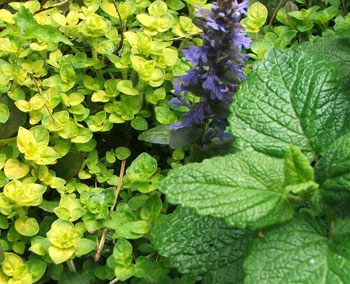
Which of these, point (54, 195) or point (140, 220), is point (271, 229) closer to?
point (140, 220)

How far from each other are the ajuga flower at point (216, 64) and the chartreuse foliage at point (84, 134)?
0.20 metres

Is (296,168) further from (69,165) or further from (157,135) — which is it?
(69,165)

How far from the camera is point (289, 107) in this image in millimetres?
1473

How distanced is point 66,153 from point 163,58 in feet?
1.67

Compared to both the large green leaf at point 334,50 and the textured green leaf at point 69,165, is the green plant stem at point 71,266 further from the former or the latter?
the large green leaf at point 334,50

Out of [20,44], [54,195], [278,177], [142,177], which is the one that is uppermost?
[278,177]

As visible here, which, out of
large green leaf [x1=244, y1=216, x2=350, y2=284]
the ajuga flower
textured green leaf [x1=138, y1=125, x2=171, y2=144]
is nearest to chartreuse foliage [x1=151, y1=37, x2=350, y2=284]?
large green leaf [x1=244, y1=216, x2=350, y2=284]

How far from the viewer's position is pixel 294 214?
4.29ft

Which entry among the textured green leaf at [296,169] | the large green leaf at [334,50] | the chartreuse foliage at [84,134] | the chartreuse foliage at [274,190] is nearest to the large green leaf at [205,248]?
the chartreuse foliage at [274,190]

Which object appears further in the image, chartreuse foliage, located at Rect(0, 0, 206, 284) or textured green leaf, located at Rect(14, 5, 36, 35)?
Answer: textured green leaf, located at Rect(14, 5, 36, 35)

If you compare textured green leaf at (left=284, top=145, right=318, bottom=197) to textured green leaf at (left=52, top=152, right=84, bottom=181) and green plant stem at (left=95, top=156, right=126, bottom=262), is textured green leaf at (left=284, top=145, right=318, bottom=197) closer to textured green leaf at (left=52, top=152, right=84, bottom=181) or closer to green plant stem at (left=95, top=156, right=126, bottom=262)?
green plant stem at (left=95, top=156, right=126, bottom=262)

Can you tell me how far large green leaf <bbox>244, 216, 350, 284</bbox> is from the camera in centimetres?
117

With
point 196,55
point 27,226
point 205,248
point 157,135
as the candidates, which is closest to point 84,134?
point 157,135

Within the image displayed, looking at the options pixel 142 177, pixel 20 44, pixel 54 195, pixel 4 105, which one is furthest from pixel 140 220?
pixel 20 44
